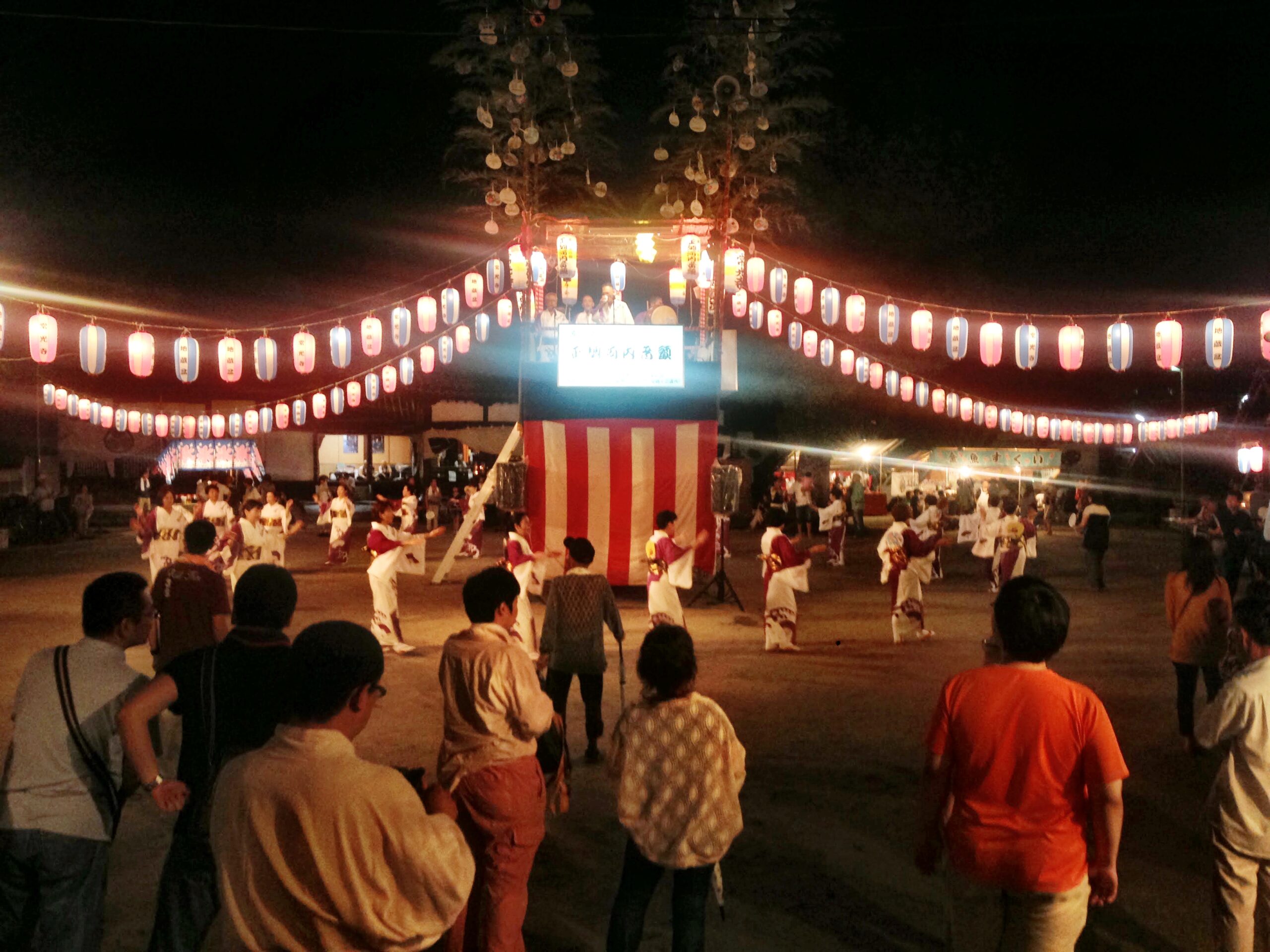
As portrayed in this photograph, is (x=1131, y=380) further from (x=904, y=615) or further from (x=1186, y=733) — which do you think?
(x=1186, y=733)

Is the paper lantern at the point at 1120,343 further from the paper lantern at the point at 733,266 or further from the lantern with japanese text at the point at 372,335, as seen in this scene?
the lantern with japanese text at the point at 372,335

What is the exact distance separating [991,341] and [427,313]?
10026 millimetres

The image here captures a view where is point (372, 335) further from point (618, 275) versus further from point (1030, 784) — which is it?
point (1030, 784)

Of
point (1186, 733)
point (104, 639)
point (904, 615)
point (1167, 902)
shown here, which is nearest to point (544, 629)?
point (104, 639)

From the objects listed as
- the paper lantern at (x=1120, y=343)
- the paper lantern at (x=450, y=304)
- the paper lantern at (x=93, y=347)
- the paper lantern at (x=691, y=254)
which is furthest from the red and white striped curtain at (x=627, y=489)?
the paper lantern at (x=93, y=347)

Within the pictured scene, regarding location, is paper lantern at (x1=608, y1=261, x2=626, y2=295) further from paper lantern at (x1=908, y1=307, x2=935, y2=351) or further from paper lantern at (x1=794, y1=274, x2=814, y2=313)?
paper lantern at (x1=908, y1=307, x2=935, y2=351)

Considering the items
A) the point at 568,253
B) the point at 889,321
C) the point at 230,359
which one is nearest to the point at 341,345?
the point at 230,359

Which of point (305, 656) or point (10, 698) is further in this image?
point (10, 698)

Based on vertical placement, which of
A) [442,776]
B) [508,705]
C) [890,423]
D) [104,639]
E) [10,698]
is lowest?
[10,698]

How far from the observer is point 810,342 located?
17.8 m

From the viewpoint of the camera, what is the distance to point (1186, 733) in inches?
262

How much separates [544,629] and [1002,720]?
3.78 meters

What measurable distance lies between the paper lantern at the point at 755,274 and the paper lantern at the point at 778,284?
0.18 m

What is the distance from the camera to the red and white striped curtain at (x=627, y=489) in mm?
14344
